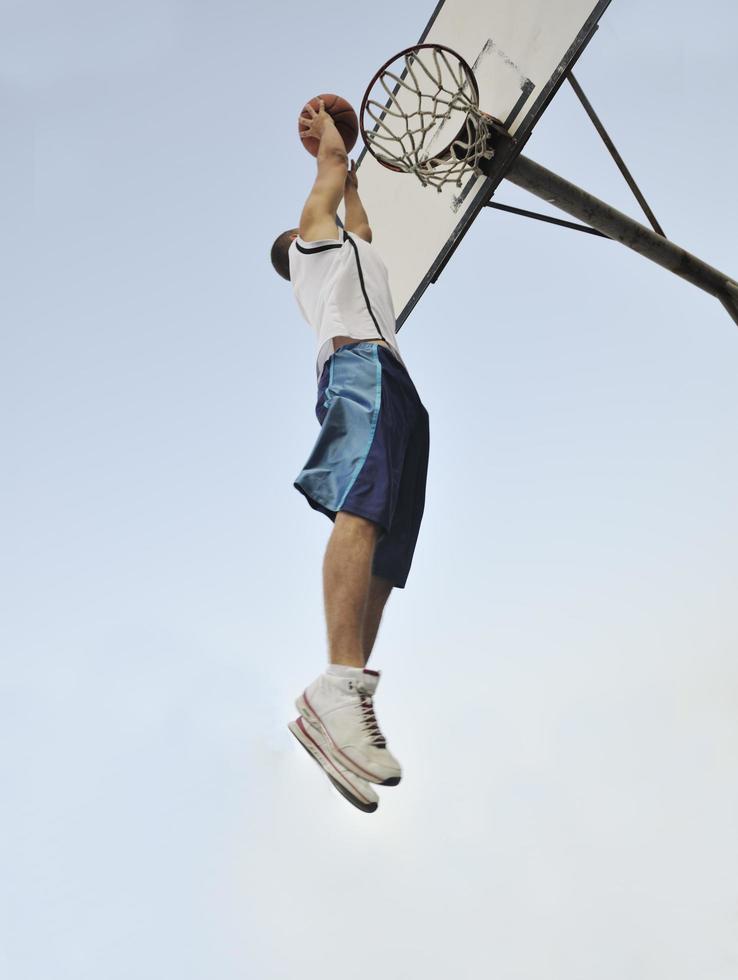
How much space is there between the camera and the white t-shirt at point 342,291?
12.7ft

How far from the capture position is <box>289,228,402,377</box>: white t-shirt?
3859 millimetres

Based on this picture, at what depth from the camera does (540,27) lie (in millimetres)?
5426

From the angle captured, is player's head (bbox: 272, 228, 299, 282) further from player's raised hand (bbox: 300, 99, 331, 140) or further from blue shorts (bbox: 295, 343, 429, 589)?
blue shorts (bbox: 295, 343, 429, 589)

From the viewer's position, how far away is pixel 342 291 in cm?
391

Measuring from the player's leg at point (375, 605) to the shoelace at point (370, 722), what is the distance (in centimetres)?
49

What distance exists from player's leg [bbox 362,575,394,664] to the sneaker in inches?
21.7

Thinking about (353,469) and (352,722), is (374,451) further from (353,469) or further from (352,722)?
(352,722)

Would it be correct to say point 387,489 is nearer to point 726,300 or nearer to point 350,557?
point 350,557

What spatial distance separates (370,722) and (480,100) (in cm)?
388

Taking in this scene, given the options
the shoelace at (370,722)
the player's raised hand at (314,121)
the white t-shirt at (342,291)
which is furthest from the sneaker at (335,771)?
the player's raised hand at (314,121)

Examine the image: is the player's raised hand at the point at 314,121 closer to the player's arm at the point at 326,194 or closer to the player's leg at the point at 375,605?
the player's arm at the point at 326,194

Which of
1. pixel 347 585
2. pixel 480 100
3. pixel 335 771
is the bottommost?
pixel 335 771

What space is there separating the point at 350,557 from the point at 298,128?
2.54 m

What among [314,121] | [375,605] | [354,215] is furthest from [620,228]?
[375,605]
